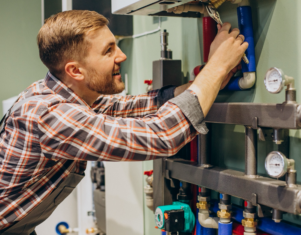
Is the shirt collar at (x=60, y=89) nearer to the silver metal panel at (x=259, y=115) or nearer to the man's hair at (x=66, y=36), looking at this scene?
the man's hair at (x=66, y=36)

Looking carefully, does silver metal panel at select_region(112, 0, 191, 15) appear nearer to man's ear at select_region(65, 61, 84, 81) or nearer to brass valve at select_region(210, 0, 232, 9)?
brass valve at select_region(210, 0, 232, 9)

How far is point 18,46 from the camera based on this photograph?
6.92 ft

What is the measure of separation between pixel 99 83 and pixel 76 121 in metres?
0.20

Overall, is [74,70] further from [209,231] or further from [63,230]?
[63,230]

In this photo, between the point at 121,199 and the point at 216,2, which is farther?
the point at 121,199

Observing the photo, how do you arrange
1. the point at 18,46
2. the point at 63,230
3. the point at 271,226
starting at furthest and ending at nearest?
the point at 18,46
the point at 63,230
the point at 271,226

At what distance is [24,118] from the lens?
0.81 m

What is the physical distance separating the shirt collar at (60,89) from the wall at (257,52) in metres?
0.42

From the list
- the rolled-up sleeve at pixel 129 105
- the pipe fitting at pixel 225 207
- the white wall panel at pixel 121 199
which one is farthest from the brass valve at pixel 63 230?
the pipe fitting at pixel 225 207

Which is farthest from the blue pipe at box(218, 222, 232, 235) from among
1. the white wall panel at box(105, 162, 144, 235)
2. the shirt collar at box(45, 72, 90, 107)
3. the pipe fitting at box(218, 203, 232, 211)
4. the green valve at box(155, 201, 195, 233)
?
the white wall panel at box(105, 162, 144, 235)

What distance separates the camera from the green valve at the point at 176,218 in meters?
1.02

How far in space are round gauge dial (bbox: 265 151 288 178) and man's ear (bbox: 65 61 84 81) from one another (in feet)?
1.69

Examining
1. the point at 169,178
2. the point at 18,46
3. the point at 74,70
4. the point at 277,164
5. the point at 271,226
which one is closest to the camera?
the point at 277,164

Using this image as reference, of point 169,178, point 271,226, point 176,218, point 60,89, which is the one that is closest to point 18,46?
point 60,89
